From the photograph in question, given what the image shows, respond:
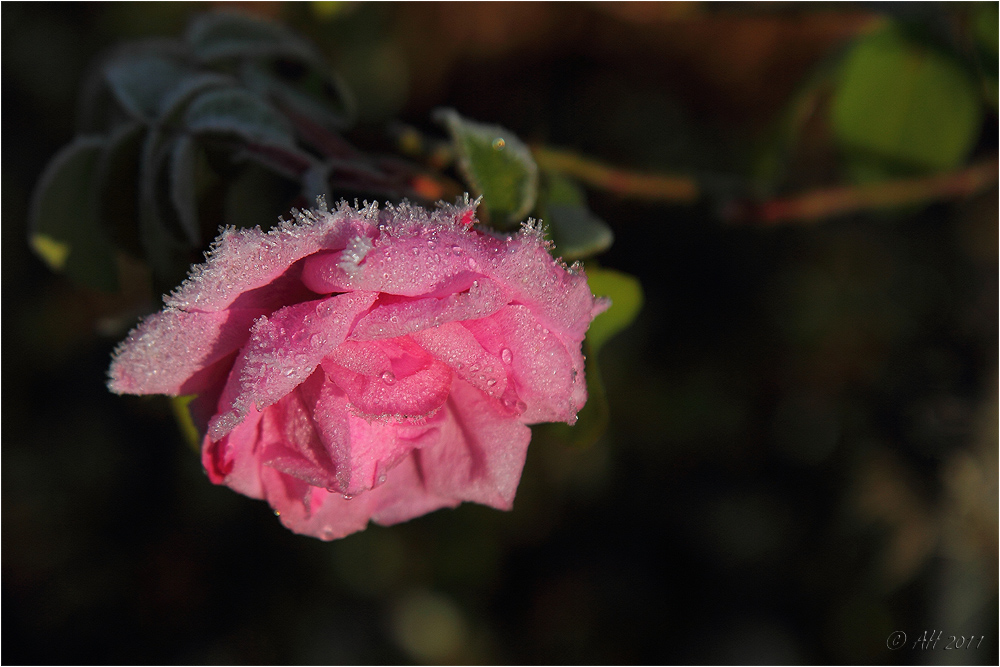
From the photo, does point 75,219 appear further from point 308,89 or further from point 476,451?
point 476,451

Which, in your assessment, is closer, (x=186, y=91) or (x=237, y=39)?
(x=186, y=91)

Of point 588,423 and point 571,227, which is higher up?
point 571,227

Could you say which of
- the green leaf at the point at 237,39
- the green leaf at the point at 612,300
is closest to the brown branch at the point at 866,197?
the green leaf at the point at 612,300

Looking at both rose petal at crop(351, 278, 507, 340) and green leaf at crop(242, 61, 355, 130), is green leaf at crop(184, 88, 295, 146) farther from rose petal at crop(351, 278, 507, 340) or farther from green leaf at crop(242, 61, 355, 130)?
rose petal at crop(351, 278, 507, 340)

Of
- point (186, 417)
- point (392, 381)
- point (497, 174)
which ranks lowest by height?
A: point (186, 417)

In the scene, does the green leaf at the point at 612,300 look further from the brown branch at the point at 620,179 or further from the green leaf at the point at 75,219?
the green leaf at the point at 75,219

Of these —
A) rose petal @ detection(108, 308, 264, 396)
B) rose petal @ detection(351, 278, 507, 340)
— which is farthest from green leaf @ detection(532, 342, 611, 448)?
rose petal @ detection(108, 308, 264, 396)

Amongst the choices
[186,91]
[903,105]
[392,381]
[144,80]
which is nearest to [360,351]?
[392,381]
